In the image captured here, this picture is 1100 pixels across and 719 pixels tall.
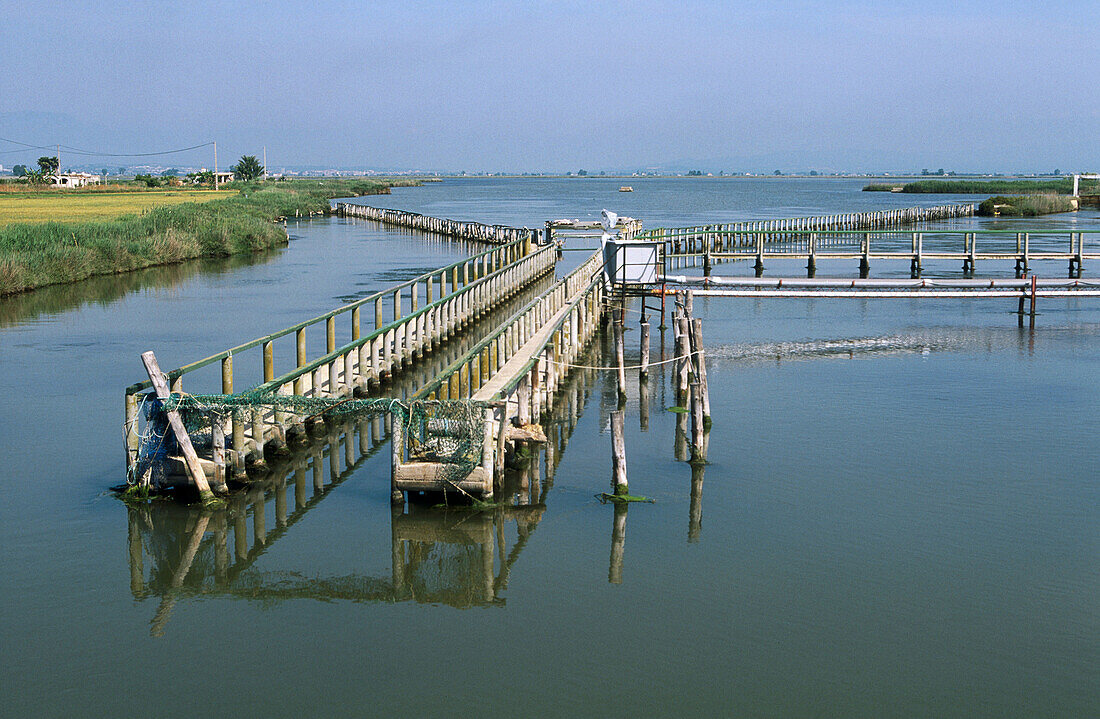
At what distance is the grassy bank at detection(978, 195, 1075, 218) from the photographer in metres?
90.2

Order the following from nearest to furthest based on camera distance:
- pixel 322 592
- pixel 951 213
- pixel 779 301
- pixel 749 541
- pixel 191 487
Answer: pixel 322 592 → pixel 749 541 → pixel 191 487 → pixel 779 301 → pixel 951 213

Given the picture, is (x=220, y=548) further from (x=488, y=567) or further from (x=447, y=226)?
(x=447, y=226)

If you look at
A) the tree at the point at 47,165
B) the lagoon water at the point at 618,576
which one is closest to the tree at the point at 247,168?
the tree at the point at 47,165

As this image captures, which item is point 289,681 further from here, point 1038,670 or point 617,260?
point 617,260

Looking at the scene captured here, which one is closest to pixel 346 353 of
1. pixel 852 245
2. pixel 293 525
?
pixel 293 525

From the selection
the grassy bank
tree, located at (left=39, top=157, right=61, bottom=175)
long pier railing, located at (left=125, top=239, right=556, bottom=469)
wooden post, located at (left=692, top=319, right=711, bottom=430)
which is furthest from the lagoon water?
tree, located at (left=39, top=157, right=61, bottom=175)

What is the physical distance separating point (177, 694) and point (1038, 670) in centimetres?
774

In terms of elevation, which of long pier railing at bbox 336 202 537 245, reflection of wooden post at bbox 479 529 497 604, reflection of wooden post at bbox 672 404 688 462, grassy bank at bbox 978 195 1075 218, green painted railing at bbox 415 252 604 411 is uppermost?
grassy bank at bbox 978 195 1075 218

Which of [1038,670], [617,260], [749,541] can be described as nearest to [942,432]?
[749,541]

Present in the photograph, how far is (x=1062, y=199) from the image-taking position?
95.4 metres

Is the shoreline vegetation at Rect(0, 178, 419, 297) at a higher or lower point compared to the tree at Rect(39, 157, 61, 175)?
lower

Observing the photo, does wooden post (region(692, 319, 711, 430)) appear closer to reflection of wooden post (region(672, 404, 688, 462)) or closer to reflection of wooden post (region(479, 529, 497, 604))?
reflection of wooden post (region(672, 404, 688, 462))

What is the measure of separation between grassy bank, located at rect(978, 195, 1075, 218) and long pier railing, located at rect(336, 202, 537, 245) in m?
42.8

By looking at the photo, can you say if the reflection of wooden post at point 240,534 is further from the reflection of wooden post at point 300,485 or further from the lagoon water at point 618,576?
the reflection of wooden post at point 300,485
